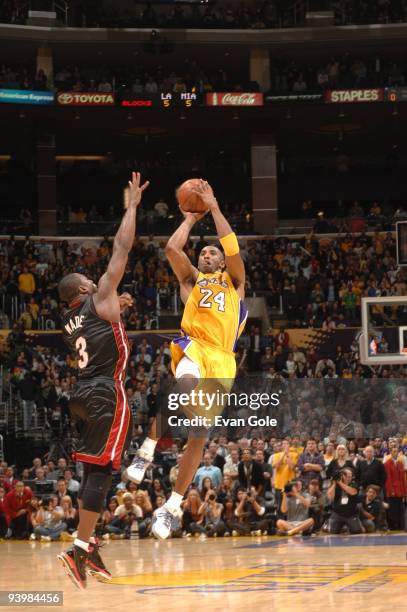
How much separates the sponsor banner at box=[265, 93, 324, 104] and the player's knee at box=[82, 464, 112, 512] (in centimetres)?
2692

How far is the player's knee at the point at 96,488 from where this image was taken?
7.93 metres

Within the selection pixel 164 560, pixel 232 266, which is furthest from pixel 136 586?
pixel 232 266

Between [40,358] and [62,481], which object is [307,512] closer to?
[62,481]

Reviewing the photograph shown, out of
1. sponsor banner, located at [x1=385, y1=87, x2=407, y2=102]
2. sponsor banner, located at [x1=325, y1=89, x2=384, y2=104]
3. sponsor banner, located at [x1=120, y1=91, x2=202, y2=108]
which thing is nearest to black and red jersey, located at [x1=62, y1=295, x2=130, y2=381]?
sponsor banner, located at [x1=120, y1=91, x2=202, y2=108]

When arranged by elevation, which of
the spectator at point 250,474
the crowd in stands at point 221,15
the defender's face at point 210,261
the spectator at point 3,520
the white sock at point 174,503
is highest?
the crowd in stands at point 221,15

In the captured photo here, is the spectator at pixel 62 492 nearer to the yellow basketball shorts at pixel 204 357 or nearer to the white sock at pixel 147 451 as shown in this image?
the white sock at pixel 147 451

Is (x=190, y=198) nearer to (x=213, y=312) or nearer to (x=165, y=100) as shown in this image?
(x=213, y=312)

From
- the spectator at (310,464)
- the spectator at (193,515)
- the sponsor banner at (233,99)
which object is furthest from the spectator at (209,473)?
the sponsor banner at (233,99)

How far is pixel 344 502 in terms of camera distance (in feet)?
56.8

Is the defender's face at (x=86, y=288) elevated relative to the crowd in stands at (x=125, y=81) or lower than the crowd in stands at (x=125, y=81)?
lower

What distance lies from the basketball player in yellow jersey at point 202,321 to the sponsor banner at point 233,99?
25.1 m

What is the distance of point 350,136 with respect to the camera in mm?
38906

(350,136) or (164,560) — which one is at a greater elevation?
(350,136)

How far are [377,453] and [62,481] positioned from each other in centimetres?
560
